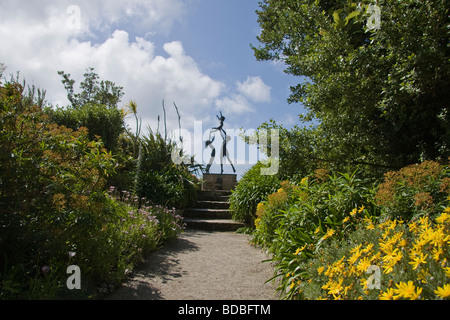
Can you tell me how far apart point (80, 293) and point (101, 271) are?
440mm

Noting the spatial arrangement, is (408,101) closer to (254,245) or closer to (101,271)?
(254,245)

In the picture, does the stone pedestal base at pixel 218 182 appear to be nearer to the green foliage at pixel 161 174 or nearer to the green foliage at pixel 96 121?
the green foliage at pixel 161 174

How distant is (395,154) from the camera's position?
4.23 meters

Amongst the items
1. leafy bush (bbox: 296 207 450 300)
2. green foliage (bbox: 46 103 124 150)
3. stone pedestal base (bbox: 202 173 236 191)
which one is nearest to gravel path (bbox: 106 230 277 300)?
leafy bush (bbox: 296 207 450 300)

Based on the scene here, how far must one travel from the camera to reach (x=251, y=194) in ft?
22.0

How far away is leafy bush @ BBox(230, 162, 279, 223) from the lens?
21.2 ft

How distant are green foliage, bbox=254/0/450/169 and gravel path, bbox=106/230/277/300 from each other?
2005 millimetres

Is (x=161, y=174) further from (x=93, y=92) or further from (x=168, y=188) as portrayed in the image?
(x=93, y=92)

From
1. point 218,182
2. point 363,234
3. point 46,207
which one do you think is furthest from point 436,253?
point 218,182

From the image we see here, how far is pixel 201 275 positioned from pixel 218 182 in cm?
725

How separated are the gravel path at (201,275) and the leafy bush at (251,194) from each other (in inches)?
51.5

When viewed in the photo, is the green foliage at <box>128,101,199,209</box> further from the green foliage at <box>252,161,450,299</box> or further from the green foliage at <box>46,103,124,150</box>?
the green foliage at <box>252,161,450,299</box>
